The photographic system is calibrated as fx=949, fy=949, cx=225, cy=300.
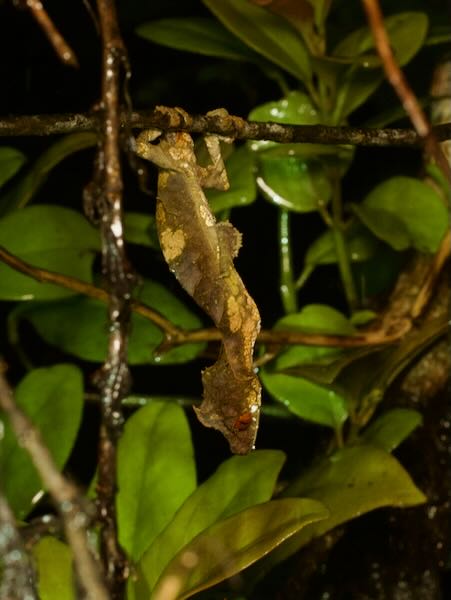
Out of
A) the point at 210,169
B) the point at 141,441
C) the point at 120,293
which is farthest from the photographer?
the point at 141,441

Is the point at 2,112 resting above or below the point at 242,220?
above

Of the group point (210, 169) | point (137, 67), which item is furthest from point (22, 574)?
point (137, 67)

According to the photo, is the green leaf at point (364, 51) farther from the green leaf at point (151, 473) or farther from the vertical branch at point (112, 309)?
the vertical branch at point (112, 309)

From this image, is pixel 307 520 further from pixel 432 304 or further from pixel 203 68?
pixel 203 68

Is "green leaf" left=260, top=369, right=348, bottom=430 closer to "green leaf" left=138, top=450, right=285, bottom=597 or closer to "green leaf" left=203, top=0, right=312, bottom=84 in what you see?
"green leaf" left=138, top=450, right=285, bottom=597

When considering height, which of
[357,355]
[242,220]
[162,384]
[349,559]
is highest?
[242,220]

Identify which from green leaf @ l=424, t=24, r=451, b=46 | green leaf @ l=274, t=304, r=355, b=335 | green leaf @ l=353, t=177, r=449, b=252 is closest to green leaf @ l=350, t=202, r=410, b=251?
green leaf @ l=353, t=177, r=449, b=252

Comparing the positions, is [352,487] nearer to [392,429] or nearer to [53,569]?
[392,429]

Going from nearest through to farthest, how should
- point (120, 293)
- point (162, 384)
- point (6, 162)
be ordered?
point (120, 293)
point (6, 162)
point (162, 384)

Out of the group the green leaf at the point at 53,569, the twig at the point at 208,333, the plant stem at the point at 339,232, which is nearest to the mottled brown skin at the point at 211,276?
the green leaf at the point at 53,569
